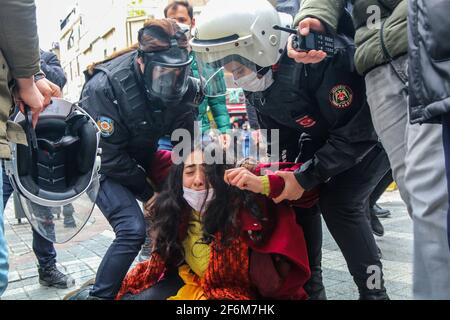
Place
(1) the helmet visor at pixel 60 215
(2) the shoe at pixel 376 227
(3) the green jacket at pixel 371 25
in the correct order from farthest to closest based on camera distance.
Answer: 1. (2) the shoe at pixel 376 227
2. (1) the helmet visor at pixel 60 215
3. (3) the green jacket at pixel 371 25

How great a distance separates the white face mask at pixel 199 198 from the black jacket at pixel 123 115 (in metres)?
0.39

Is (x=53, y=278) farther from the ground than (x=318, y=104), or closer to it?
closer to it

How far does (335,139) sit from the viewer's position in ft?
6.14

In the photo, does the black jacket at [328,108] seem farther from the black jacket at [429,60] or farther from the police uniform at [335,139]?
the black jacket at [429,60]

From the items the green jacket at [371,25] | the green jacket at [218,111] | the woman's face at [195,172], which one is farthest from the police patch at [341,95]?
the green jacket at [218,111]

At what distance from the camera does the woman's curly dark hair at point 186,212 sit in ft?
6.71

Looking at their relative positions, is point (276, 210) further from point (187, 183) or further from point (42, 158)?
point (42, 158)

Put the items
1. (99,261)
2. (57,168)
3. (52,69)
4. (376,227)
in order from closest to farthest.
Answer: (57,168) → (52,69) → (99,261) → (376,227)

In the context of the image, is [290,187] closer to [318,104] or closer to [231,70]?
[318,104]

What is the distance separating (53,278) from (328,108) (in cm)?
216

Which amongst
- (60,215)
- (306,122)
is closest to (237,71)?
(306,122)

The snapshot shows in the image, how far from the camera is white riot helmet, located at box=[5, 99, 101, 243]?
1630mm

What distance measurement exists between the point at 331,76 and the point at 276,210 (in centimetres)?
64

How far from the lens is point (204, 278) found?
2.09m
